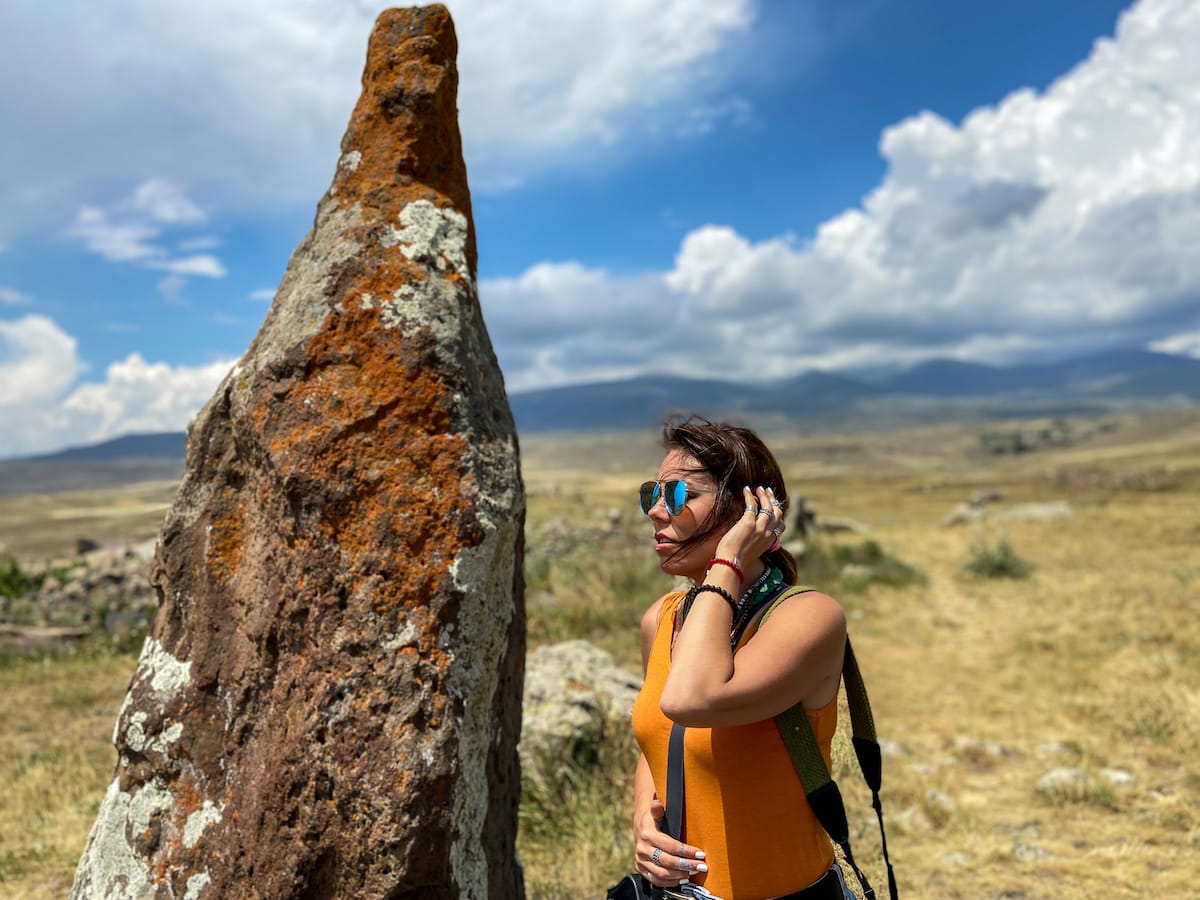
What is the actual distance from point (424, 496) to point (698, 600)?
1.22 metres

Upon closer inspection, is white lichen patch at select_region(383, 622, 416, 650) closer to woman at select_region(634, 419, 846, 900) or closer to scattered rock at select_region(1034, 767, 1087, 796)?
woman at select_region(634, 419, 846, 900)

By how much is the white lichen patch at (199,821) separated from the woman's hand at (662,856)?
5.46 feet

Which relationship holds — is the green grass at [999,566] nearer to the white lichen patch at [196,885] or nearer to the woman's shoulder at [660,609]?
the woman's shoulder at [660,609]

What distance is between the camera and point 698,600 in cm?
205

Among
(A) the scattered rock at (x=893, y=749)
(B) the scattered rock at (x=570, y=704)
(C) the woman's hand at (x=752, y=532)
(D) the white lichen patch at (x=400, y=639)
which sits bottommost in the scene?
(A) the scattered rock at (x=893, y=749)

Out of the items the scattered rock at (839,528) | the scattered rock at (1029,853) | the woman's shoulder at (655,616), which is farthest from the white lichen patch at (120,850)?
the scattered rock at (839,528)

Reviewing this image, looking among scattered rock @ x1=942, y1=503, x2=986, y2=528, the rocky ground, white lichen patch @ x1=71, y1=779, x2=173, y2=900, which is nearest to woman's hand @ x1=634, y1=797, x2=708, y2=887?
white lichen patch @ x1=71, y1=779, x2=173, y2=900

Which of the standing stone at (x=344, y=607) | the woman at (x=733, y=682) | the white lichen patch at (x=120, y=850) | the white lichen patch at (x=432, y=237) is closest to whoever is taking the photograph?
the woman at (x=733, y=682)

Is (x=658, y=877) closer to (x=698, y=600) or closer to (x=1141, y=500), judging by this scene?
(x=698, y=600)

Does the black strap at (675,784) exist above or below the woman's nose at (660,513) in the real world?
below

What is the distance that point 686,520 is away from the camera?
2.29 meters

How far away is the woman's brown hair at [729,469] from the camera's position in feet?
7.42

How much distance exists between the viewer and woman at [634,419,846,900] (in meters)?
1.96

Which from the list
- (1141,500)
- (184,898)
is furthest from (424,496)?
(1141,500)
